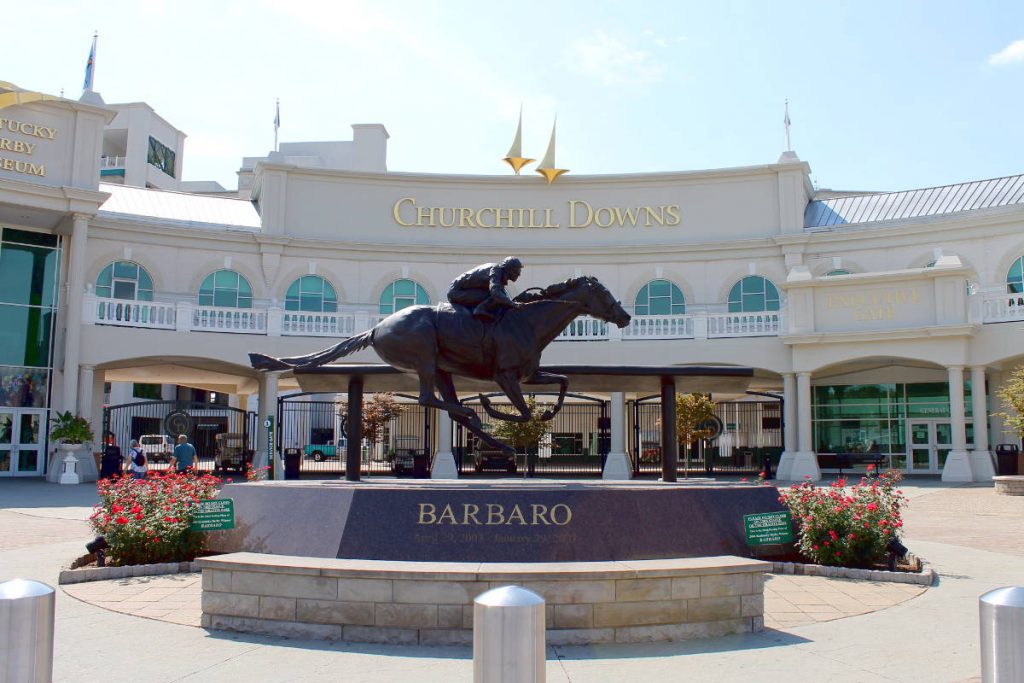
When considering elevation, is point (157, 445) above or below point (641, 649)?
above

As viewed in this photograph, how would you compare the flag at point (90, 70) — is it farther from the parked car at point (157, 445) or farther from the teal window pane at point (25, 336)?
the parked car at point (157, 445)

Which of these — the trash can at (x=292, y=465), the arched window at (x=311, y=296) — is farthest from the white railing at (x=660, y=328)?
the trash can at (x=292, y=465)

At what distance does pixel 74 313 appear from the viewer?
88.7 ft

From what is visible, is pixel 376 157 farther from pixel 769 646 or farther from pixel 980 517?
pixel 769 646

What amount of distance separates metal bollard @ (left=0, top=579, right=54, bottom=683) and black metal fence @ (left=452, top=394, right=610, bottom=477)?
72.0ft

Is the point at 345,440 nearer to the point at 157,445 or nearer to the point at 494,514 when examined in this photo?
the point at 157,445

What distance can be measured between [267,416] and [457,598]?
22.5 m

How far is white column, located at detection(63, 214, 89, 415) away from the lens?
26.7 meters

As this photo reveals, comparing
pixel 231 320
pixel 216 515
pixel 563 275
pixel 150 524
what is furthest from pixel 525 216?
pixel 216 515

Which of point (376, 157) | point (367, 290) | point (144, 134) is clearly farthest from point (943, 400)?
point (144, 134)

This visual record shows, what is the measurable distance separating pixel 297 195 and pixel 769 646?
28.8m

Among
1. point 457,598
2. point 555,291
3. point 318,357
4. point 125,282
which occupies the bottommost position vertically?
point 457,598

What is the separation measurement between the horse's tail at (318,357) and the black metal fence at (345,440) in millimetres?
16752

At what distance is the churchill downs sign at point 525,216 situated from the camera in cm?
3316
